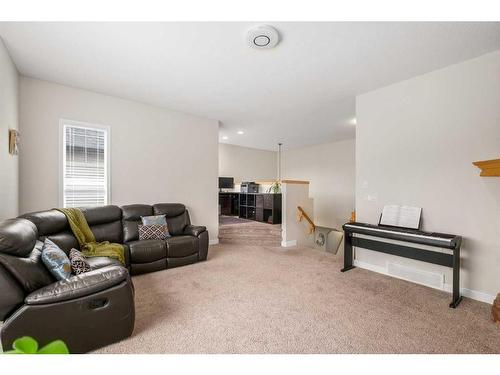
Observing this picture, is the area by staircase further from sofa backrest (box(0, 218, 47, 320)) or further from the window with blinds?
sofa backrest (box(0, 218, 47, 320))

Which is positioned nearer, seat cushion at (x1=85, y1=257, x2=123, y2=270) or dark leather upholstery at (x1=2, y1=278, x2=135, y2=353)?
dark leather upholstery at (x1=2, y1=278, x2=135, y2=353)

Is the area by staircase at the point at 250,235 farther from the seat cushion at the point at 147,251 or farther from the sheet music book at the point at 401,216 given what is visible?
the sheet music book at the point at 401,216

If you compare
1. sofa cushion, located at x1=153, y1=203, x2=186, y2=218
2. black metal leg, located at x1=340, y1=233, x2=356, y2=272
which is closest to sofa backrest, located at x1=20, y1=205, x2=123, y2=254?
sofa cushion, located at x1=153, y1=203, x2=186, y2=218

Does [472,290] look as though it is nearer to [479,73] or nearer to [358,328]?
[358,328]

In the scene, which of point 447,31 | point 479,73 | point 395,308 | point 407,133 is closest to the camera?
point 447,31

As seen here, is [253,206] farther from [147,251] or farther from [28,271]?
[28,271]

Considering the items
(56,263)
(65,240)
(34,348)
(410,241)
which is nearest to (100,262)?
(56,263)

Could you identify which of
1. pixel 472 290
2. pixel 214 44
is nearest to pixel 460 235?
pixel 472 290

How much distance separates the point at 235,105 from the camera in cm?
418

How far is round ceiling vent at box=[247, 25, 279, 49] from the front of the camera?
6.98 feet

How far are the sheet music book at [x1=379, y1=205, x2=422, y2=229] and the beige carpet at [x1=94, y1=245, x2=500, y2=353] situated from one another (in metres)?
0.75

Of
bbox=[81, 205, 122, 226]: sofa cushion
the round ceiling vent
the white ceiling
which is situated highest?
the white ceiling

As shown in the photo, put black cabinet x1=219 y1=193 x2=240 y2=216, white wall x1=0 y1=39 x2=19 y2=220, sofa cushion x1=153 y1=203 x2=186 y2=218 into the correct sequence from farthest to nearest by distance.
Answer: black cabinet x1=219 y1=193 x2=240 y2=216 → sofa cushion x1=153 y1=203 x2=186 y2=218 → white wall x1=0 y1=39 x2=19 y2=220
